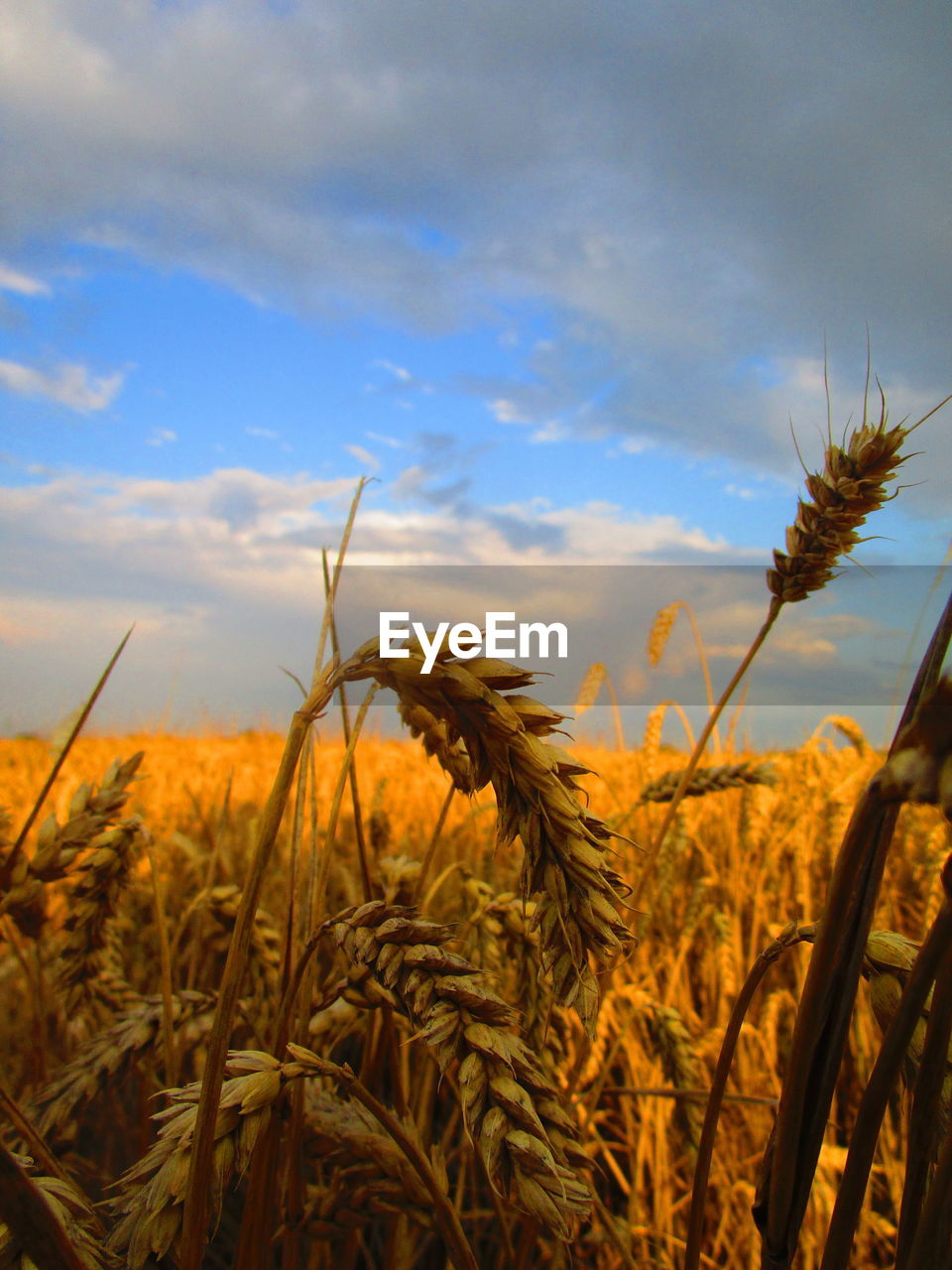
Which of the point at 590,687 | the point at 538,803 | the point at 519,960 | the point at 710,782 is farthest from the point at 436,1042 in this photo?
the point at 590,687

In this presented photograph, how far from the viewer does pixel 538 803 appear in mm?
589

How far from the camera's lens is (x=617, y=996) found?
5.54 ft

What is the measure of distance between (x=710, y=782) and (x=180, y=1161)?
41.9 inches

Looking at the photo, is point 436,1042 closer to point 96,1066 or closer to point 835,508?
point 96,1066

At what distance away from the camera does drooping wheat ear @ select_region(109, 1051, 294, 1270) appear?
24.6 inches

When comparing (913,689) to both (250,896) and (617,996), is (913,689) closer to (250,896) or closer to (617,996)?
(250,896)

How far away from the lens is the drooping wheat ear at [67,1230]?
582 millimetres

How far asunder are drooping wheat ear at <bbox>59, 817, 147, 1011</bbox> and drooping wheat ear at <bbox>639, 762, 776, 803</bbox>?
2.72 feet

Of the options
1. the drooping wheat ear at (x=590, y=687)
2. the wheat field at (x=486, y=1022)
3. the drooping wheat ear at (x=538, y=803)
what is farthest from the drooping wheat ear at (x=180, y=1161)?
the drooping wheat ear at (x=590, y=687)

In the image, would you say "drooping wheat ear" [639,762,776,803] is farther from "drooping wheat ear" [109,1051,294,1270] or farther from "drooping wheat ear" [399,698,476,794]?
"drooping wheat ear" [109,1051,294,1270]

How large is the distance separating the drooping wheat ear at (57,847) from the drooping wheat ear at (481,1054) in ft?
1.68

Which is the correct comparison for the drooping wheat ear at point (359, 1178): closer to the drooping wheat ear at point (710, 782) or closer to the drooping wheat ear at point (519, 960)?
the drooping wheat ear at point (519, 960)

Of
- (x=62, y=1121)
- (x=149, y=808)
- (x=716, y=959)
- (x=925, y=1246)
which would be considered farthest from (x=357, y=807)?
(x=149, y=808)

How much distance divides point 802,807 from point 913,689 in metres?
2.24
